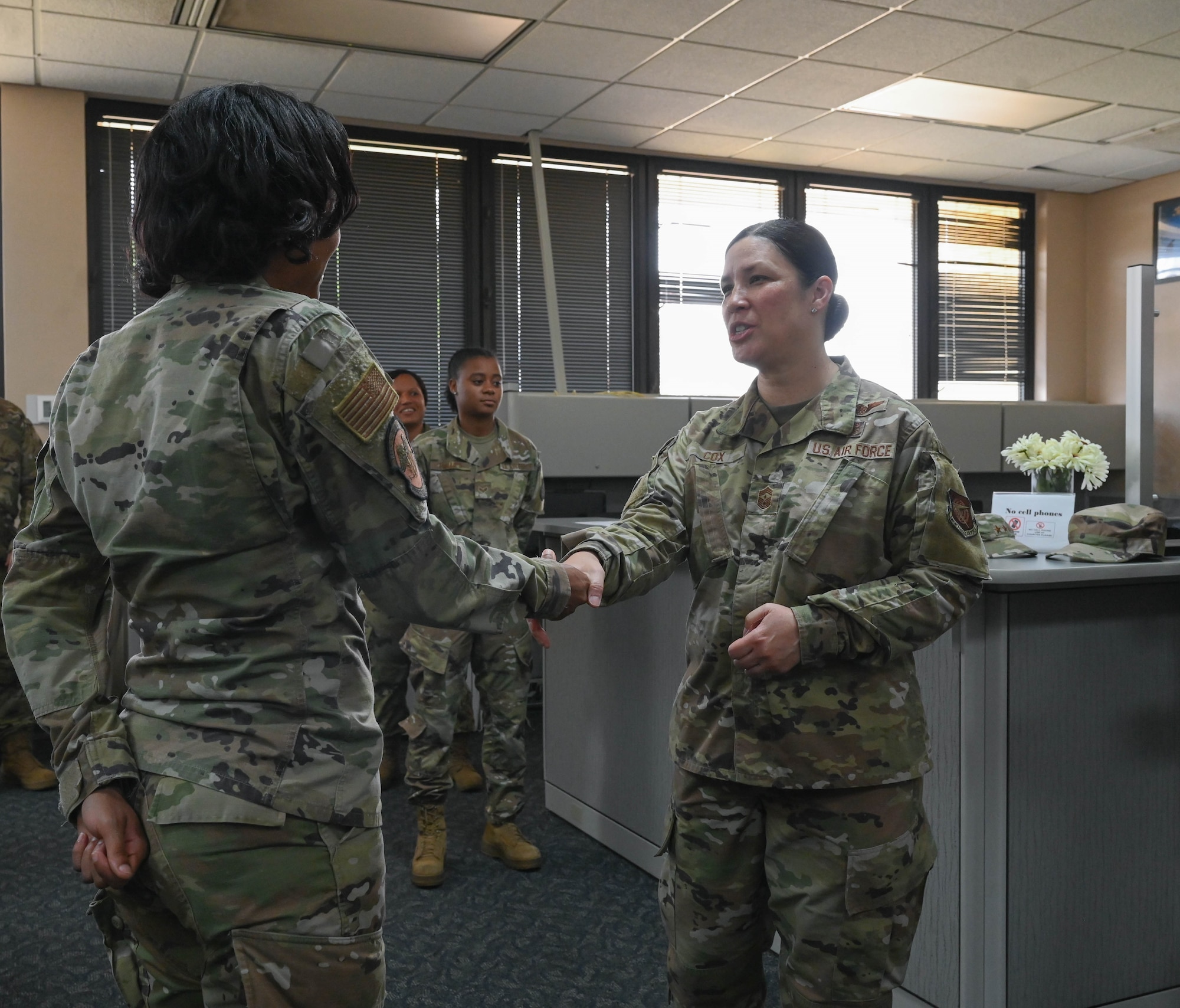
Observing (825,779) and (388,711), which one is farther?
(388,711)

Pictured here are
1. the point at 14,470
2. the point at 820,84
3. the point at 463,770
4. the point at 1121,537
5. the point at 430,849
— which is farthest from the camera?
the point at 820,84

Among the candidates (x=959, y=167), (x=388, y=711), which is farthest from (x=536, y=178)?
(x=388, y=711)

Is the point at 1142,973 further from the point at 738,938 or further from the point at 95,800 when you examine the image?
the point at 95,800

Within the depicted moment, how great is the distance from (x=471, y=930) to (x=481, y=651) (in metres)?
0.86

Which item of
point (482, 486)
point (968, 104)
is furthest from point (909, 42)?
point (482, 486)

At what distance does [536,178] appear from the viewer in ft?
18.4

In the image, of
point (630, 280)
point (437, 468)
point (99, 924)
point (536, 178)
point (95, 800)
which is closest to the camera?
point (95, 800)

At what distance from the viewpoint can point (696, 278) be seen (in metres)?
6.24

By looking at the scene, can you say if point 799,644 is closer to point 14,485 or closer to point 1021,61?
point 14,485

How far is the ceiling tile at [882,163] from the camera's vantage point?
20.0 ft

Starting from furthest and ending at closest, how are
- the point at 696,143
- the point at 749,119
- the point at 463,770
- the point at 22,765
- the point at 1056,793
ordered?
the point at 696,143 → the point at 749,119 → the point at 463,770 → the point at 22,765 → the point at 1056,793

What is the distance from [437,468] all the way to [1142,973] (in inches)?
89.2

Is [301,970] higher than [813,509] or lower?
lower

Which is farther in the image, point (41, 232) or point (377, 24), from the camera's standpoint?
point (41, 232)
